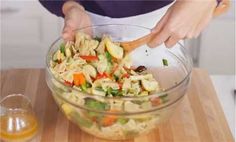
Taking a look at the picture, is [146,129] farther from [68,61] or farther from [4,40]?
[4,40]

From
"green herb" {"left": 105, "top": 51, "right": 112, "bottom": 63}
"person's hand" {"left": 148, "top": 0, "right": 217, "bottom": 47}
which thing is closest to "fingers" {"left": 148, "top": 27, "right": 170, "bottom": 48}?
"person's hand" {"left": 148, "top": 0, "right": 217, "bottom": 47}

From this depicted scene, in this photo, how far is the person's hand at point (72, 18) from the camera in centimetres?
101

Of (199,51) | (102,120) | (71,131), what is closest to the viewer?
(102,120)

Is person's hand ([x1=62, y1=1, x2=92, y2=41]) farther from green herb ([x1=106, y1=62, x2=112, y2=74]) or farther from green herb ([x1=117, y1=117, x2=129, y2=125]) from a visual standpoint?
green herb ([x1=117, y1=117, x2=129, y2=125])

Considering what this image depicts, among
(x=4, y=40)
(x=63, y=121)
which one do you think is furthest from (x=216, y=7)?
(x=4, y=40)

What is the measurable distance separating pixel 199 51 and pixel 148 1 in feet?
2.97

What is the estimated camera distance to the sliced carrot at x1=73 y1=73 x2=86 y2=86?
2.85 feet

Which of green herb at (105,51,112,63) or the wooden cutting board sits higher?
green herb at (105,51,112,63)

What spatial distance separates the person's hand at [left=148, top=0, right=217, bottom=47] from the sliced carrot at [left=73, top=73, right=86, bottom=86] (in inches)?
7.8

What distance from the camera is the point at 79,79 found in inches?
34.3

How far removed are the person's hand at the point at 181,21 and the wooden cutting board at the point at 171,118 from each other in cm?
15

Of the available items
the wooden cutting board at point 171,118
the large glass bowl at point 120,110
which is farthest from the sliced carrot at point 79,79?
the wooden cutting board at point 171,118

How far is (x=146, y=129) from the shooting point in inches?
35.1

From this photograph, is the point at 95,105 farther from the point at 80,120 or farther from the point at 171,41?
the point at 171,41
